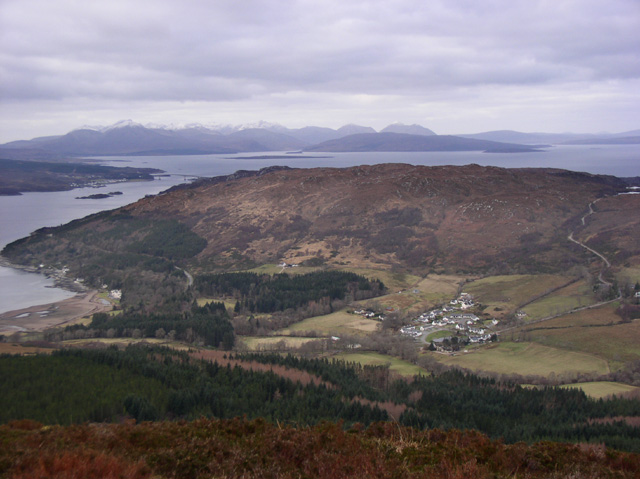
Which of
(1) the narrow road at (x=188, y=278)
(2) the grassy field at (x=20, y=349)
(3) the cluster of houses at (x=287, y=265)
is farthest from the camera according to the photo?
(3) the cluster of houses at (x=287, y=265)

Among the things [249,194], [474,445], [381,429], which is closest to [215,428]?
[381,429]

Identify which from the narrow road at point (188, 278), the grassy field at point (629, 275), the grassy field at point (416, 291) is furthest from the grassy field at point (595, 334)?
the narrow road at point (188, 278)

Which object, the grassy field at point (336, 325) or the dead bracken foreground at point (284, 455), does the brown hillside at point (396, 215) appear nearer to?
the grassy field at point (336, 325)

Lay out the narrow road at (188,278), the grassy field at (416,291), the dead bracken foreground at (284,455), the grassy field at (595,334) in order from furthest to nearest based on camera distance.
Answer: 1. the narrow road at (188,278)
2. the grassy field at (416,291)
3. the grassy field at (595,334)
4. the dead bracken foreground at (284,455)

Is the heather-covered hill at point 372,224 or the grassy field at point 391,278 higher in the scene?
the heather-covered hill at point 372,224

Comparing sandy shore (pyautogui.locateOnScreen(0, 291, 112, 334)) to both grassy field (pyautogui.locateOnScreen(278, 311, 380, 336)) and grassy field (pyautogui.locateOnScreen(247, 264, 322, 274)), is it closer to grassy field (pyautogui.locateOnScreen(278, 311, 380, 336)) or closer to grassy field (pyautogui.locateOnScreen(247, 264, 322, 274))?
grassy field (pyautogui.locateOnScreen(247, 264, 322, 274))

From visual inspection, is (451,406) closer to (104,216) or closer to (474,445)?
(474,445)
